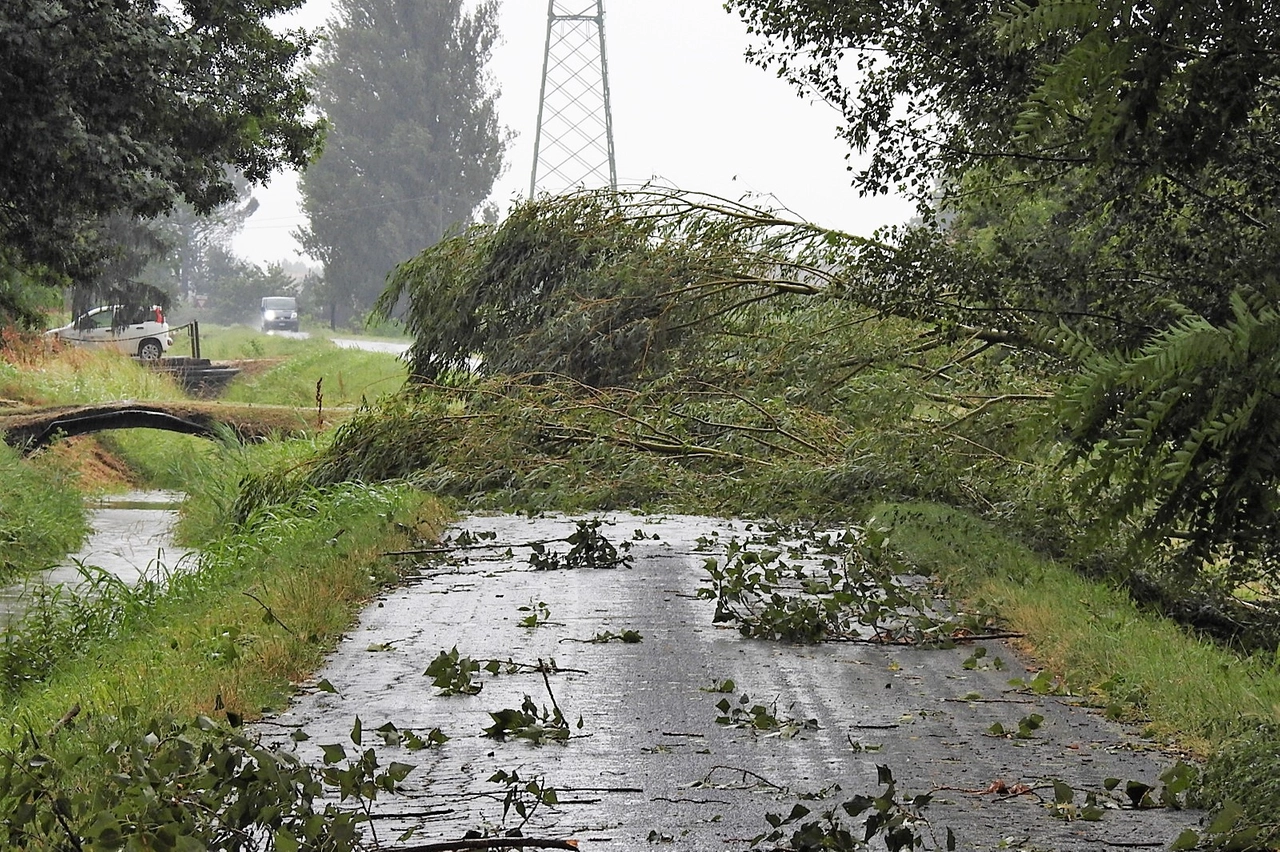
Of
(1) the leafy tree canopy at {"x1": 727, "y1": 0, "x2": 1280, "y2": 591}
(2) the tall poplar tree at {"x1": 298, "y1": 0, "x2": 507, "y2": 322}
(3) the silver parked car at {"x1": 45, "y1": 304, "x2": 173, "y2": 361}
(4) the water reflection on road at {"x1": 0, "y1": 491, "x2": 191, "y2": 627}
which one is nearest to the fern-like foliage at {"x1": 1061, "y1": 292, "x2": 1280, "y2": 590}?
(1) the leafy tree canopy at {"x1": 727, "y1": 0, "x2": 1280, "y2": 591}

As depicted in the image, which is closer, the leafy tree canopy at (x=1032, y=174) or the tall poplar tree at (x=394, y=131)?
the leafy tree canopy at (x=1032, y=174)

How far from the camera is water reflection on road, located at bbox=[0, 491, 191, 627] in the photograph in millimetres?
12812

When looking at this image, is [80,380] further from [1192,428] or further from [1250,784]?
[1192,428]

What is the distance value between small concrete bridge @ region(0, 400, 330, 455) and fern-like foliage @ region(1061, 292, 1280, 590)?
1762 centimetres

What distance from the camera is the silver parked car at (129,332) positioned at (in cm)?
3912

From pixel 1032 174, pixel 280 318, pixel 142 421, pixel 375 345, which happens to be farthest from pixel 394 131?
pixel 1032 174

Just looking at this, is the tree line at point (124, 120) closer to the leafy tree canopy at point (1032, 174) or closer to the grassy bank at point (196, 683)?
the grassy bank at point (196, 683)

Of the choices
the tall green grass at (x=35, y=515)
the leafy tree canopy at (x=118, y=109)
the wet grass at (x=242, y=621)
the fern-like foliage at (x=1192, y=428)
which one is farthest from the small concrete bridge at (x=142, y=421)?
the fern-like foliage at (x=1192, y=428)

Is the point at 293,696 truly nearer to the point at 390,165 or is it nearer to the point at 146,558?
the point at 146,558

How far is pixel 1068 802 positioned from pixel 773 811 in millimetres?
962

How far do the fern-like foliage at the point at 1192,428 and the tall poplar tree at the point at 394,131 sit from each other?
5921 centimetres

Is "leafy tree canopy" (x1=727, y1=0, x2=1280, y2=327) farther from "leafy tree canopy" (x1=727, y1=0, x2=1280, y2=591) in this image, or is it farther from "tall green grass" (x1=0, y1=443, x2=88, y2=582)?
"tall green grass" (x1=0, y1=443, x2=88, y2=582)

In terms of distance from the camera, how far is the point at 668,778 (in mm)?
5008

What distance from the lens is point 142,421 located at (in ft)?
68.3
